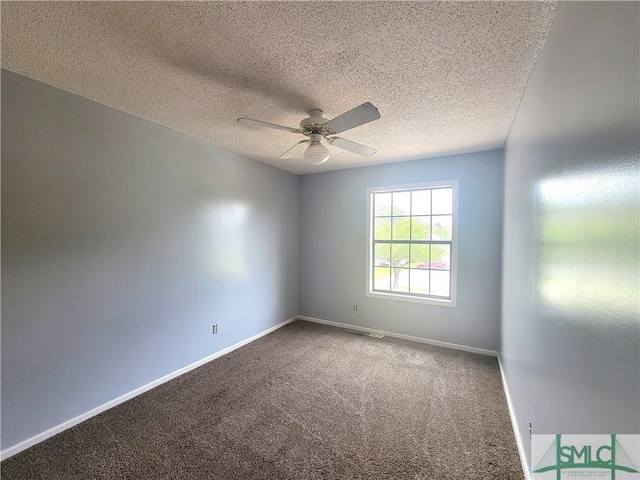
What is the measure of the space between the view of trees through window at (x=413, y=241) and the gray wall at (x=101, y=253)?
2.10 meters

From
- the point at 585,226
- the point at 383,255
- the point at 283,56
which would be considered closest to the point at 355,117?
the point at 283,56

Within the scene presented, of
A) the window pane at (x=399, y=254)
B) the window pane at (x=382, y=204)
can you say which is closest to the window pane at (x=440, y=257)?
the window pane at (x=399, y=254)

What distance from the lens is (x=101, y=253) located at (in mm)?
2285

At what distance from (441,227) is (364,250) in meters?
1.13

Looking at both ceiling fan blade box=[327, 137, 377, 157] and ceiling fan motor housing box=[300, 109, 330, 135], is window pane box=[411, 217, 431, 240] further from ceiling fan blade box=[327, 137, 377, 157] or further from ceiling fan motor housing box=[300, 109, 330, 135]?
ceiling fan motor housing box=[300, 109, 330, 135]

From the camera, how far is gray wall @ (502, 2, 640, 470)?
731 mm

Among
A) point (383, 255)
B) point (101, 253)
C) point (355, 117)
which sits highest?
point (355, 117)

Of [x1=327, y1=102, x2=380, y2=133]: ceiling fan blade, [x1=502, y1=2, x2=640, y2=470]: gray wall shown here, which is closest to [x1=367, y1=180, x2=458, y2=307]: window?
[x1=502, y1=2, x2=640, y2=470]: gray wall

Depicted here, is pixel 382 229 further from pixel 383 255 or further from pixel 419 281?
pixel 419 281

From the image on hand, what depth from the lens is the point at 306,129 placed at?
2211mm

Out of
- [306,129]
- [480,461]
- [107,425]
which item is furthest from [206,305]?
[480,461]

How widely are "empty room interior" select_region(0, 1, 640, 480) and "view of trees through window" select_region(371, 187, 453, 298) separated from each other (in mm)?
68

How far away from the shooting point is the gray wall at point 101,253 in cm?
186

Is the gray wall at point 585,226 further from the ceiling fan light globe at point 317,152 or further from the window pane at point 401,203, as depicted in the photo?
the window pane at point 401,203
